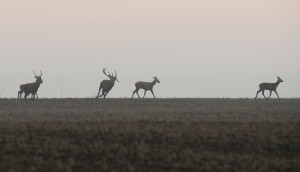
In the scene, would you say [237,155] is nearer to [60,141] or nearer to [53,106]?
[60,141]

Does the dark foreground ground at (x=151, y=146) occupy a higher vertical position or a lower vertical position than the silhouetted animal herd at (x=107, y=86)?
lower

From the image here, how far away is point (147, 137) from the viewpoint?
21938 mm

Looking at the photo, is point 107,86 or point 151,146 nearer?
point 151,146

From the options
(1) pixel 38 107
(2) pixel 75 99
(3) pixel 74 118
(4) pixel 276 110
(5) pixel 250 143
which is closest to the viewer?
(5) pixel 250 143

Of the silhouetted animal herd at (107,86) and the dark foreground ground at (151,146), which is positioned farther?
the silhouetted animal herd at (107,86)

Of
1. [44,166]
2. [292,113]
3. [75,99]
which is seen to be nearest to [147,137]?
[44,166]

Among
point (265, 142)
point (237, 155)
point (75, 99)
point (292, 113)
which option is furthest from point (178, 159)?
point (75, 99)

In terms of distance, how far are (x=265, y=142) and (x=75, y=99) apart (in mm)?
23193

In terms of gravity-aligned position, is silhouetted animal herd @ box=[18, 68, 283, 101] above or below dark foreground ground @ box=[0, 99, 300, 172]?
above

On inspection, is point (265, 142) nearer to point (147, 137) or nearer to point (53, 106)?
point (147, 137)

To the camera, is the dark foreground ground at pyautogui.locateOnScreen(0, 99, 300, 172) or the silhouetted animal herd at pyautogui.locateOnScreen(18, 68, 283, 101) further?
the silhouetted animal herd at pyautogui.locateOnScreen(18, 68, 283, 101)

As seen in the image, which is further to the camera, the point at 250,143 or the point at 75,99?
the point at 75,99

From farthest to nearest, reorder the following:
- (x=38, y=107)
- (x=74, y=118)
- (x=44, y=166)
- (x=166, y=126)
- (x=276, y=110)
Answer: (x=38, y=107), (x=276, y=110), (x=74, y=118), (x=166, y=126), (x=44, y=166)

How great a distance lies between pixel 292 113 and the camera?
32.1 metres
